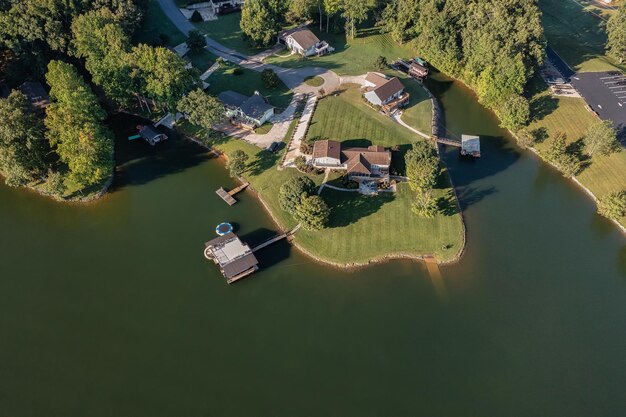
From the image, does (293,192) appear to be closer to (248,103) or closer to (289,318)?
(289,318)

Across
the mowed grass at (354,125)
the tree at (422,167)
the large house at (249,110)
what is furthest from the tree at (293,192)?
→ the large house at (249,110)

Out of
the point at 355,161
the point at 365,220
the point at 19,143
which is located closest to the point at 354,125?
the point at 355,161

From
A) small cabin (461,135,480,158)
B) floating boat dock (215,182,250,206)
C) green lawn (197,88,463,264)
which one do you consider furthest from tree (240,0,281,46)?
small cabin (461,135,480,158)

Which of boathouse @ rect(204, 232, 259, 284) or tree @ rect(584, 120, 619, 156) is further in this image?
tree @ rect(584, 120, 619, 156)

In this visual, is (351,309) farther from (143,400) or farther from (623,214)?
(623,214)

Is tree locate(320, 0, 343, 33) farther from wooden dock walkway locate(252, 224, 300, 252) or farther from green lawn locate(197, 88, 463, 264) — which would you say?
wooden dock walkway locate(252, 224, 300, 252)
